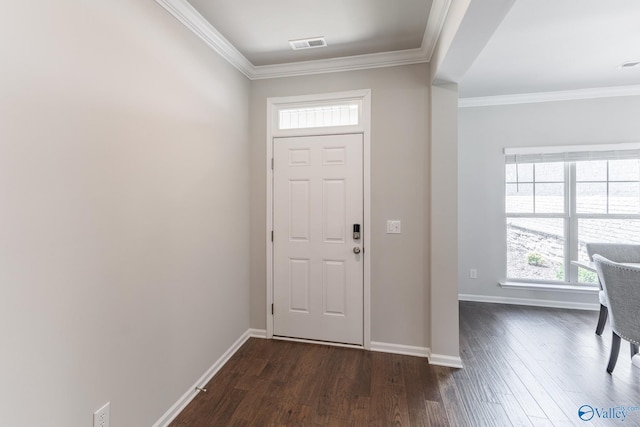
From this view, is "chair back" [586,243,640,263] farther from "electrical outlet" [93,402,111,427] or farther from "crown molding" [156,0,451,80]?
"electrical outlet" [93,402,111,427]

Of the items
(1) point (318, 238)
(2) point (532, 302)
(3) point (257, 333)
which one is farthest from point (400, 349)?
(2) point (532, 302)

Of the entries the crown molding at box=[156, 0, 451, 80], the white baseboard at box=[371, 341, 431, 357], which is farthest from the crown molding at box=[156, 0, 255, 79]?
the white baseboard at box=[371, 341, 431, 357]

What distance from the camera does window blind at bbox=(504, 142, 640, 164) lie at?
139 inches

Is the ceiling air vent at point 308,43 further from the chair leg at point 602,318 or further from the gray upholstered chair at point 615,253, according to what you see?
the chair leg at point 602,318

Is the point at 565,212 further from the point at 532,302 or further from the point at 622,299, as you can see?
the point at 622,299

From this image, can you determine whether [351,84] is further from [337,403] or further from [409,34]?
[337,403]

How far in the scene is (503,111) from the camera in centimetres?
385

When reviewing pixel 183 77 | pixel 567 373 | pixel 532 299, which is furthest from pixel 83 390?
pixel 532 299

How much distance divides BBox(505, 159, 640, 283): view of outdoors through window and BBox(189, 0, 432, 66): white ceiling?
Answer: 8.91 feet

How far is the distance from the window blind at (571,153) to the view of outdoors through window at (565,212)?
0.06 metres

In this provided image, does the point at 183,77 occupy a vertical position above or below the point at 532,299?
above

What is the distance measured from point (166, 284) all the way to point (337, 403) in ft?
4.57

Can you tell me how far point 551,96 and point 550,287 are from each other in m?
2.51

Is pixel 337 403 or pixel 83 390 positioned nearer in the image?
pixel 83 390
